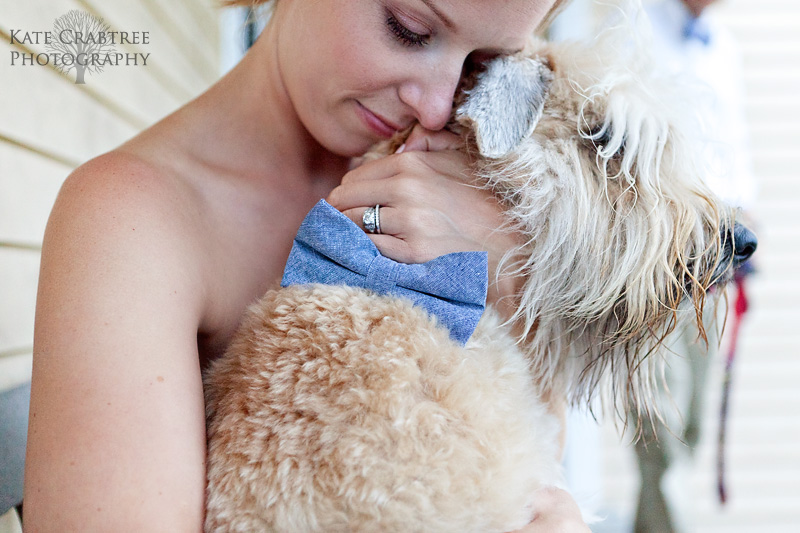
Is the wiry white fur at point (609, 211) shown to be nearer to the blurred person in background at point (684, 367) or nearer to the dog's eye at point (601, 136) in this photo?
the dog's eye at point (601, 136)

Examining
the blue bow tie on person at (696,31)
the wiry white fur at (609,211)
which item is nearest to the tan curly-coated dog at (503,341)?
the wiry white fur at (609,211)

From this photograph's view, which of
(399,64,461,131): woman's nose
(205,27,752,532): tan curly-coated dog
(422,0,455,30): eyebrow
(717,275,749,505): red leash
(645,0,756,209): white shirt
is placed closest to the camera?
(205,27,752,532): tan curly-coated dog

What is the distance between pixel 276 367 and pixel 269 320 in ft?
0.36

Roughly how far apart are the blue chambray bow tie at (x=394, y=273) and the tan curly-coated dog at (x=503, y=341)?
33 millimetres

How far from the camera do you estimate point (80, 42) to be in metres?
1.97

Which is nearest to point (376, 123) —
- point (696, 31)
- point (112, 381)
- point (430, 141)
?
point (430, 141)

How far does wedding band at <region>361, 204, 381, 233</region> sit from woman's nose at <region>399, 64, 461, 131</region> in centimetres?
24

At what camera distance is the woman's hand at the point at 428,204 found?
1.24 m

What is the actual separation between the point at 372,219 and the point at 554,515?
66 centimetres

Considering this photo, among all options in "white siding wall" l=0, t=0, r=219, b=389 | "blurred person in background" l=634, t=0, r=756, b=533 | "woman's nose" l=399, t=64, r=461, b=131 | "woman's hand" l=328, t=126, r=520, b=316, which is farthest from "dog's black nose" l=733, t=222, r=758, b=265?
"blurred person in background" l=634, t=0, r=756, b=533

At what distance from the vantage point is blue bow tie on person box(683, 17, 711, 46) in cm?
346

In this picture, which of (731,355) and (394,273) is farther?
(731,355)

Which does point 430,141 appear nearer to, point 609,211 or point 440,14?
point 440,14

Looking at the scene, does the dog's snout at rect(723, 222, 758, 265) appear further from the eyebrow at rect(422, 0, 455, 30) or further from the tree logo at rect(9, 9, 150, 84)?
the tree logo at rect(9, 9, 150, 84)
